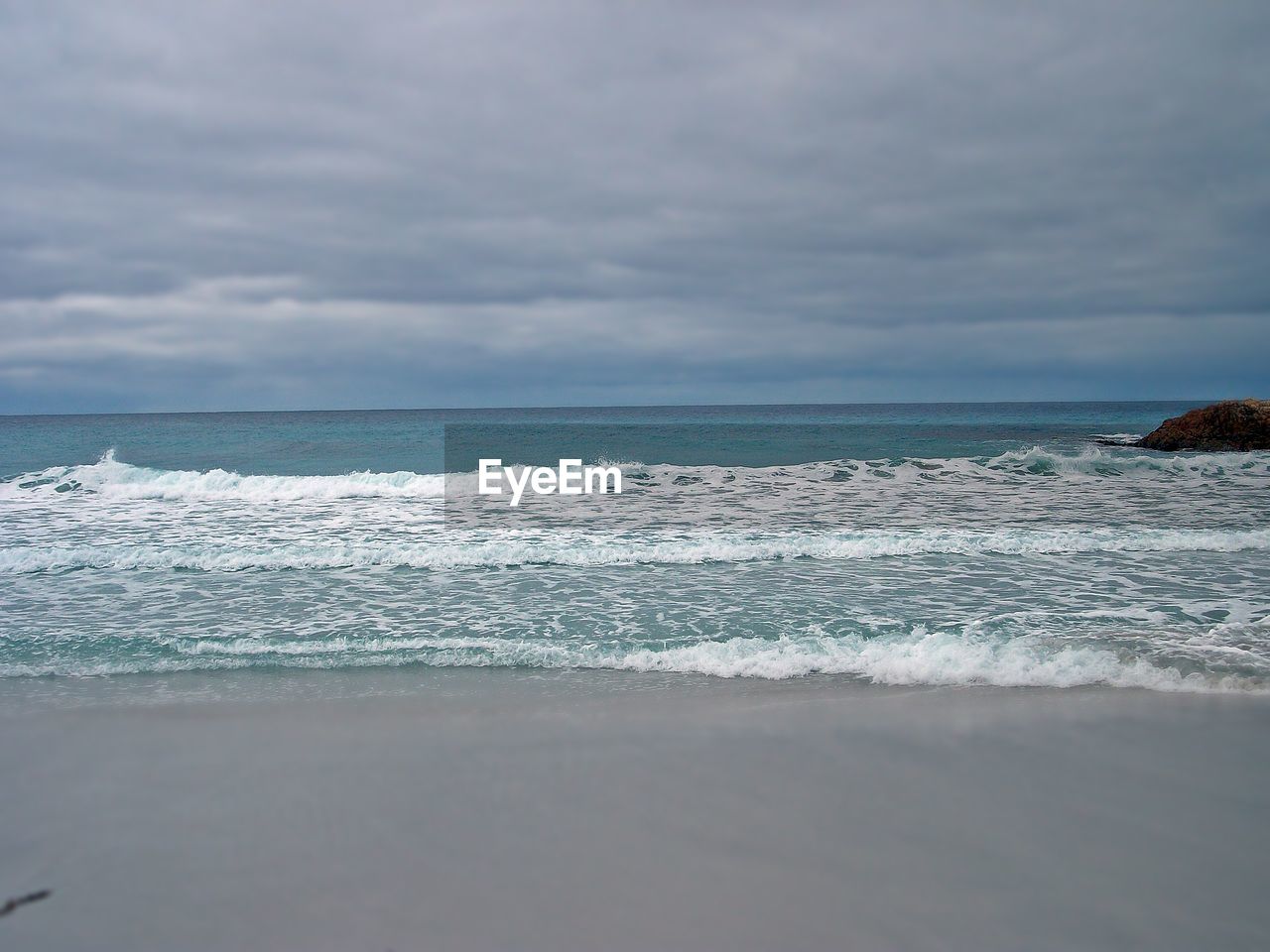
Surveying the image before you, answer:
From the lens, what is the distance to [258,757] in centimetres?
493

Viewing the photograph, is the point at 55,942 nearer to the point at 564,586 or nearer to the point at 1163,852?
the point at 1163,852

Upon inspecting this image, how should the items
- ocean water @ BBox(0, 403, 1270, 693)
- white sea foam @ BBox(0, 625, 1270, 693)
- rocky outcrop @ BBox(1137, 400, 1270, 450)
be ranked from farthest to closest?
rocky outcrop @ BBox(1137, 400, 1270, 450), ocean water @ BBox(0, 403, 1270, 693), white sea foam @ BBox(0, 625, 1270, 693)

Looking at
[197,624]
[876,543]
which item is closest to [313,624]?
[197,624]

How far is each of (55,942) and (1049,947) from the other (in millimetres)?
4068

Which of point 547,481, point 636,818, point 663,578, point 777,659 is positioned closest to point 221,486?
point 547,481

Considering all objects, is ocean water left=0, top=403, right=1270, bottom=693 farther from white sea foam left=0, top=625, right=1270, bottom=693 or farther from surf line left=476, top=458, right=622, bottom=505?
surf line left=476, top=458, right=622, bottom=505

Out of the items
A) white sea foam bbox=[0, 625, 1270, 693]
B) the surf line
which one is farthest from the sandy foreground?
the surf line

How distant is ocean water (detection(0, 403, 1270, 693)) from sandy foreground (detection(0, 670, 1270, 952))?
2.48 ft

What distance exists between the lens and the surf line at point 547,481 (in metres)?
20.1

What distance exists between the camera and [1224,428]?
1150 inches

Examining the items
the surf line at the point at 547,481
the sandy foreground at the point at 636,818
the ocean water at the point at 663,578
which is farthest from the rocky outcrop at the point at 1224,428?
the sandy foreground at the point at 636,818

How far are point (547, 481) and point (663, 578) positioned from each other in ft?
43.3

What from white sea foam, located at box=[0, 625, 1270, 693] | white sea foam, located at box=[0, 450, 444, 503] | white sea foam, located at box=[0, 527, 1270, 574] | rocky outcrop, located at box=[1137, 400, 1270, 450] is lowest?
white sea foam, located at box=[0, 625, 1270, 693]

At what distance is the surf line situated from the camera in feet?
Answer: 66.0
